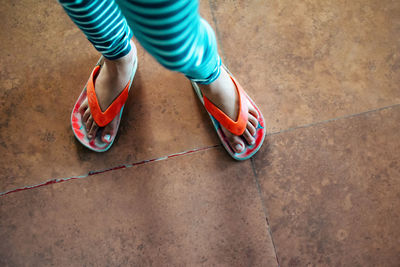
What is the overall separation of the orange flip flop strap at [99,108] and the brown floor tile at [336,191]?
0.48 metres

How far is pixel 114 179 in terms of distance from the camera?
2.85 feet

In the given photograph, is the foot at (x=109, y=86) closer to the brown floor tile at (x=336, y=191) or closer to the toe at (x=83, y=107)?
the toe at (x=83, y=107)

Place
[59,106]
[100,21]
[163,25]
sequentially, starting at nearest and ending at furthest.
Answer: [163,25]
[100,21]
[59,106]

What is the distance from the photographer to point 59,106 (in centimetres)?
91

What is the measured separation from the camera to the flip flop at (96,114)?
2.68ft

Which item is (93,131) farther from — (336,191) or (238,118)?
(336,191)

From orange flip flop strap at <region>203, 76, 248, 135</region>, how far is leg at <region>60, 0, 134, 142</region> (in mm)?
Answer: 266

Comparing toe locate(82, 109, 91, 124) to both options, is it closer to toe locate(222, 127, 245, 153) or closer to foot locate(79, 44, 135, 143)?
foot locate(79, 44, 135, 143)

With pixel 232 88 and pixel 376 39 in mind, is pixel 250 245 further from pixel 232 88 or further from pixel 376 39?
pixel 376 39

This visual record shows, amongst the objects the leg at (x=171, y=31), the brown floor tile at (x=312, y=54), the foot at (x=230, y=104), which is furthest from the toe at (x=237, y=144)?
the leg at (x=171, y=31)

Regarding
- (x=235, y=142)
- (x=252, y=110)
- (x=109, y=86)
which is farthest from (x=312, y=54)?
(x=109, y=86)

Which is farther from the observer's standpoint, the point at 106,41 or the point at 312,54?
the point at 312,54

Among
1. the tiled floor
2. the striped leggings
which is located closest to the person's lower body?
the striped leggings

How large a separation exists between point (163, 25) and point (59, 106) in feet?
2.43
